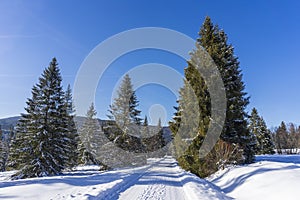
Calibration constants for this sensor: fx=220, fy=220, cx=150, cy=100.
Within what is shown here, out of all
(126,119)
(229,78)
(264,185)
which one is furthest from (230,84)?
(126,119)

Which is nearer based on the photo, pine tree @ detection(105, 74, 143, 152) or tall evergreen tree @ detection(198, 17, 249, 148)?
tall evergreen tree @ detection(198, 17, 249, 148)

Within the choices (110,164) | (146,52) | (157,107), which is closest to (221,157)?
(110,164)

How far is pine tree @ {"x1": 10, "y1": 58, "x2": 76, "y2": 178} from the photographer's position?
57.4 ft

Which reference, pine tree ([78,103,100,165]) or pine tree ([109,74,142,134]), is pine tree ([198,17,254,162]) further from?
pine tree ([78,103,100,165])

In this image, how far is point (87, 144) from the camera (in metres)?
32.5

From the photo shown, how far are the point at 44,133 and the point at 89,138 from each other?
1461cm

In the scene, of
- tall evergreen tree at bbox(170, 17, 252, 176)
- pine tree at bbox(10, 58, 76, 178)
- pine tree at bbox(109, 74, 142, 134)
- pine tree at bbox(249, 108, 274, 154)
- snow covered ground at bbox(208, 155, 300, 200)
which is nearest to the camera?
snow covered ground at bbox(208, 155, 300, 200)

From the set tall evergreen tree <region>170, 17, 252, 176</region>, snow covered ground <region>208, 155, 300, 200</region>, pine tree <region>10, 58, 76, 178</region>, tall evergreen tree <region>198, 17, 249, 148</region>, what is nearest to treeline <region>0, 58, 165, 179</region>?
pine tree <region>10, 58, 76, 178</region>

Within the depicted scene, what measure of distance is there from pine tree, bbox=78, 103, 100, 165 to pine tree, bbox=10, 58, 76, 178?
12.1 m

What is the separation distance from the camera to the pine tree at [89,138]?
32031 mm

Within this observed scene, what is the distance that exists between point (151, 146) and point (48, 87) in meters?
34.3

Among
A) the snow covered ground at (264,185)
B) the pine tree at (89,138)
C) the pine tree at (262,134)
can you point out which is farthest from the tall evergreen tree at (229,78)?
the pine tree at (262,134)

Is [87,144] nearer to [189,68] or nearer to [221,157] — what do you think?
[189,68]

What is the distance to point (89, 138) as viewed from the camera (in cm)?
3244
